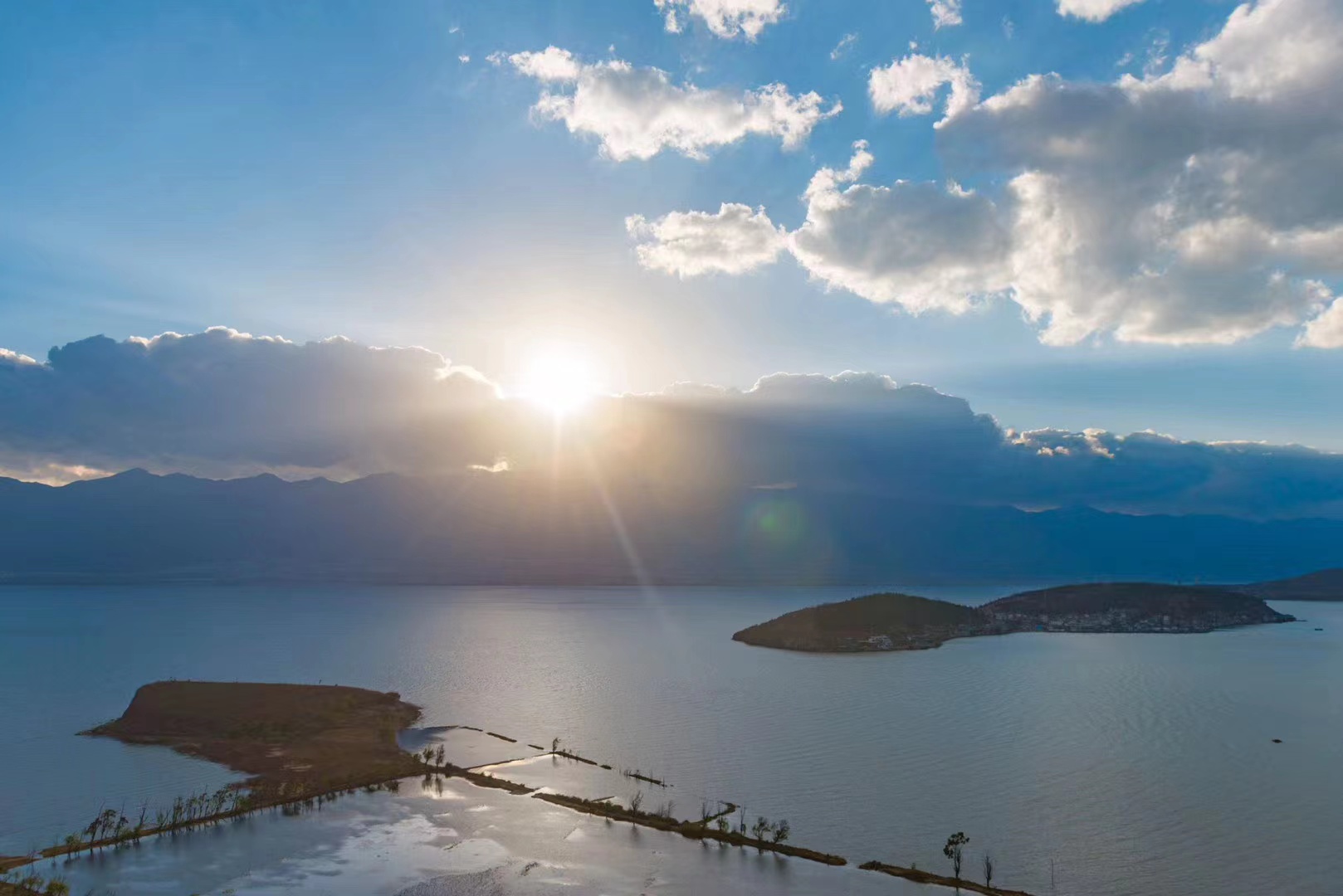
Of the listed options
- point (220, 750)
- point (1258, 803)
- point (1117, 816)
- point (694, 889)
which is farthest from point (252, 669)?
point (1258, 803)

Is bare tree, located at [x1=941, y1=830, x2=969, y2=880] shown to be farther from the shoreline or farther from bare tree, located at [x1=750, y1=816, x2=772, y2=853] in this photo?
bare tree, located at [x1=750, y1=816, x2=772, y2=853]

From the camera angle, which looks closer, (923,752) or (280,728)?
(923,752)

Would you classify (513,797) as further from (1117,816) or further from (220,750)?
(1117,816)

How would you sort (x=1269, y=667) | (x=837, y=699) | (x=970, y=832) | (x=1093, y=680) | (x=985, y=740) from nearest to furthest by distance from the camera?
(x=970, y=832) → (x=985, y=740) → (x=837, y=699) → (x=1093, y=680) → (x=1269, y=667)

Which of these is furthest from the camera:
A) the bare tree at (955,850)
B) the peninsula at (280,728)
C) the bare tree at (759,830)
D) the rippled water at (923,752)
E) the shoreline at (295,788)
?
the peninsula at (280,728)

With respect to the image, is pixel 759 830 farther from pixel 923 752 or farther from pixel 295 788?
pixel 295 788

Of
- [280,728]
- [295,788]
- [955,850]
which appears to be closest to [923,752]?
[955,850]

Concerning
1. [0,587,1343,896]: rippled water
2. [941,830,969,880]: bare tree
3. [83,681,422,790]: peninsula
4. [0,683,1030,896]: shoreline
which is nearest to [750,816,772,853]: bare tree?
[0,683,1030,896]: shoreline

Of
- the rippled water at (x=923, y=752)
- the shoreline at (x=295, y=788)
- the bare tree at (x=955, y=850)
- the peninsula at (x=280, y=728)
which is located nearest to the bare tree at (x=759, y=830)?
the shoreline at (x=295, y=788)

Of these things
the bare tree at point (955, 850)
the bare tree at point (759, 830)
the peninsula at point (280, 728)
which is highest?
the bare tree at point (955, 850)

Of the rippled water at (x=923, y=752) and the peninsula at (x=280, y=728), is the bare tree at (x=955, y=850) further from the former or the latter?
the peninsula at (x=280, y=728)

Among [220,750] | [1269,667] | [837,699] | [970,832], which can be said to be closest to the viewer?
[970,832]
